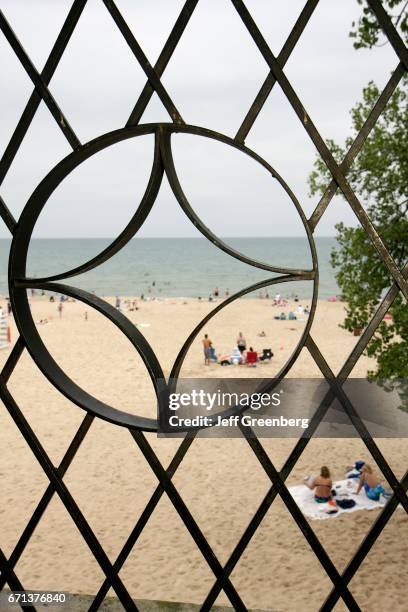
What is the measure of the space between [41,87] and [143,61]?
0.24m

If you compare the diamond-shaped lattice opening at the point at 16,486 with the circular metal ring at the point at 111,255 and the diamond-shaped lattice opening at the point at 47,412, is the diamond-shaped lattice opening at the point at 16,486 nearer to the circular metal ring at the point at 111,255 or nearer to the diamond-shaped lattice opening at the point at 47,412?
the diamond-shaped lattice opening at the point at 47,412

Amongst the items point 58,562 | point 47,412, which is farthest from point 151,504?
point 47,412

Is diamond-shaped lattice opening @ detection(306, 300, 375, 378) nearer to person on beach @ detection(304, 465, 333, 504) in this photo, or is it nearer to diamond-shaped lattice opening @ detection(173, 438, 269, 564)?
diamond-shaped lattice opening @ detection(173, 438, 269, 564)

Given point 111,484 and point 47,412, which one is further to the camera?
point 47,412

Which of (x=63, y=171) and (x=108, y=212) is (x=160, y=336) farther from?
(x=108, y=212)

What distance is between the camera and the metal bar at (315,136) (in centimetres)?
121

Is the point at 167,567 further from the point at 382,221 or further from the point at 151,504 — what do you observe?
the point at 151,504

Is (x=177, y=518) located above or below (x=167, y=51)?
below

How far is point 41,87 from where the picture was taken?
4.27 ft

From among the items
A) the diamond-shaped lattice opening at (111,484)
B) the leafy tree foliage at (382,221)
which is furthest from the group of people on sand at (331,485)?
the leafy tree foliage at (382,221)

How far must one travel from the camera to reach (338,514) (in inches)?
204

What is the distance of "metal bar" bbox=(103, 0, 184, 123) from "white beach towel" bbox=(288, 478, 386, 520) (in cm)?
466

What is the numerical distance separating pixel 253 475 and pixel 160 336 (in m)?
9.96

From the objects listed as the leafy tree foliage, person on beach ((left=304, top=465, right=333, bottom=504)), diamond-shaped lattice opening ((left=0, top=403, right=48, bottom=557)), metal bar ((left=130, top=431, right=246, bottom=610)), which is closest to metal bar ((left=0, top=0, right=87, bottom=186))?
metal bar ((left=130, top=431, right=246, bottom=610))
